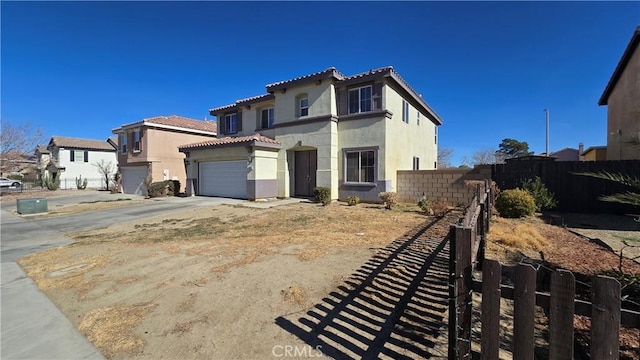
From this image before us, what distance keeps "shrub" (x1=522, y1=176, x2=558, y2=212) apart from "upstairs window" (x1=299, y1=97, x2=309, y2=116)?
36.5ft

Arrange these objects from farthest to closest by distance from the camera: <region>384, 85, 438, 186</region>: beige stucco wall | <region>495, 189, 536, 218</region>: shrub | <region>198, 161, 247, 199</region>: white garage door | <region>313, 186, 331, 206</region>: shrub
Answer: <region>198, 161, 247, 199</region>: white garage door < <region>384, 85, 438, 186</region>: beige stucco wall < <region>313, 186, 331, 206</region>: shrub < <region>495, 189, 536, 218</region>: shrub

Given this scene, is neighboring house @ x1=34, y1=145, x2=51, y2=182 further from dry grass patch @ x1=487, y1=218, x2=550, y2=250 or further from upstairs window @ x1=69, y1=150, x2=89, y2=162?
dry grass patch @ x1=487, y1=218, x2=550, y2=250

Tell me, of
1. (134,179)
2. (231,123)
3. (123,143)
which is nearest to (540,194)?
(231,123)

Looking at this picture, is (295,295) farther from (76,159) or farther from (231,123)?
(76,159)

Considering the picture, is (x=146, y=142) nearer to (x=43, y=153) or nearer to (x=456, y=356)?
(x=456, y=356)

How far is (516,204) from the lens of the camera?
30.3 feet

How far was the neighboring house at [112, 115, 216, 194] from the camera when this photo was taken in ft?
71.6

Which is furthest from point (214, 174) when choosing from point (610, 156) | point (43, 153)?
point (43, 153)

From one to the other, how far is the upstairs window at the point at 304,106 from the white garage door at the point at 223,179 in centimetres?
462

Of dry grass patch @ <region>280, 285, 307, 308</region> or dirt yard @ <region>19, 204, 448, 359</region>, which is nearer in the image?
dirt yard @ <region>19, 204, 448, 359</region>

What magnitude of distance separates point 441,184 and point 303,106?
8.66 meters

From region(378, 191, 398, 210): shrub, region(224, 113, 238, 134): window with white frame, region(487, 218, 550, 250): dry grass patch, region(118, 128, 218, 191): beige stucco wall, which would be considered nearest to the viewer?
region(487, 218, 550, 250): dry grass patch

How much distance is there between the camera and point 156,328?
10.9 feet

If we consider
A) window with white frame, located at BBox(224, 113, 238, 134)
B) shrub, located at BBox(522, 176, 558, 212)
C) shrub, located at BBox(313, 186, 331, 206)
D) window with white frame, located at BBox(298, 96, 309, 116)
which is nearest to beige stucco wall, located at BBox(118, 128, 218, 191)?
window with white frame, located at BBox(224, 113, 238, 134)
